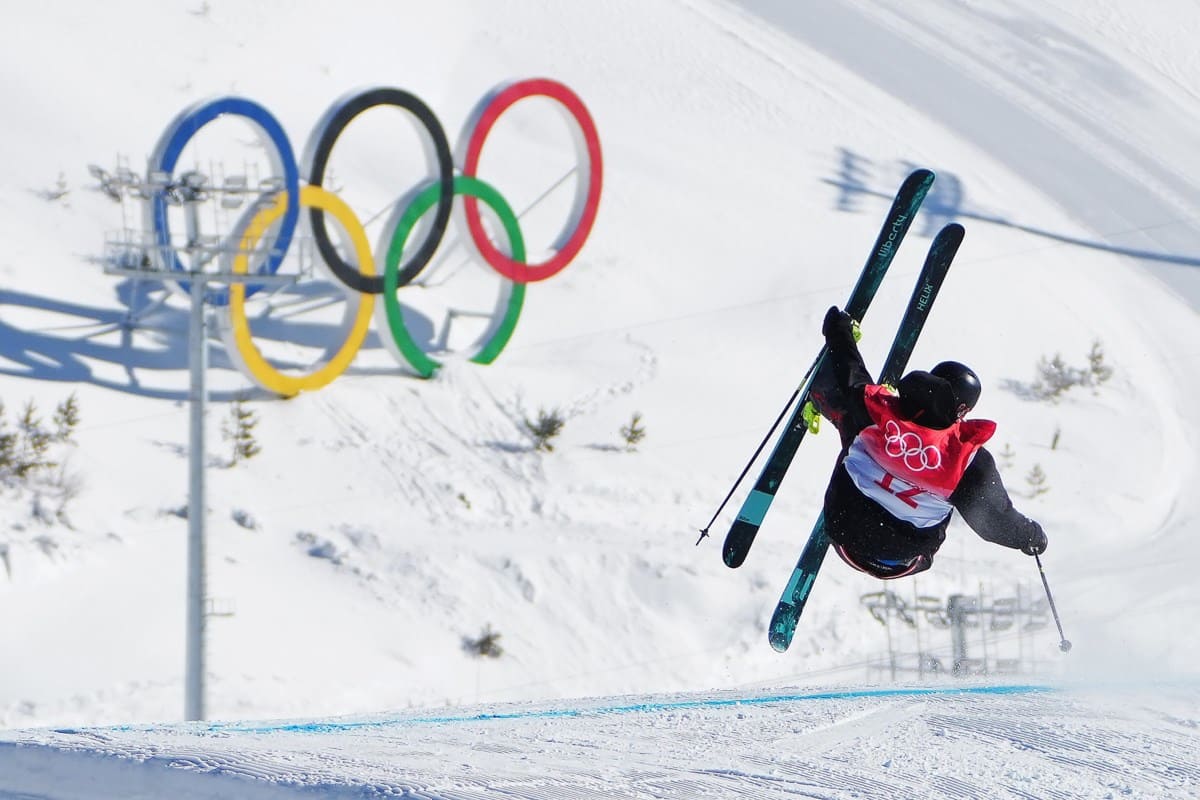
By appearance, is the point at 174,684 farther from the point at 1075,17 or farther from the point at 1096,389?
the point at 1075,17

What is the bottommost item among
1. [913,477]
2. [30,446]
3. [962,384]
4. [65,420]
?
[30,446]

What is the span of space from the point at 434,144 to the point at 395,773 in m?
14.6

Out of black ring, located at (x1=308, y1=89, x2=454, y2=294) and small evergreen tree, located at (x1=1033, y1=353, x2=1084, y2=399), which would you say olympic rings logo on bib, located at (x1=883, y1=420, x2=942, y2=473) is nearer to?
black ring, located at (x1=308, y1=89, x2=454, y2=294)

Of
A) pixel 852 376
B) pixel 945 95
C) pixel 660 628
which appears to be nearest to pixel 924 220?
pixel 945 95

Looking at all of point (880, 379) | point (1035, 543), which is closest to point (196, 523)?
point (880, 379)

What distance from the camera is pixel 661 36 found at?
89.7 ft

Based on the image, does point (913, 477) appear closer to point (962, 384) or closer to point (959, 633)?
point (962, 384)

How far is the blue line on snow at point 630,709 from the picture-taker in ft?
18.7

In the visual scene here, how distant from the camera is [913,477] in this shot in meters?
6.12

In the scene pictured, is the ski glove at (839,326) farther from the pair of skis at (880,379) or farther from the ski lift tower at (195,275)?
the ski lift tower at (195,275)

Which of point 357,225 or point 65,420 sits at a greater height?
point 357,225

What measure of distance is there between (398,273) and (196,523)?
5100 millimetres

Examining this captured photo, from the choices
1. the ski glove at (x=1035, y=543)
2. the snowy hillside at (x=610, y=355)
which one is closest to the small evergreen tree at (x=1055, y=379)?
the snowy hillside at (x=610, y=355)

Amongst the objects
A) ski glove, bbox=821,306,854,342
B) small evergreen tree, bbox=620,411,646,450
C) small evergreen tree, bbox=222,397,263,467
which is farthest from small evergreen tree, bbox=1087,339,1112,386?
ski glove, bbox=821,306,854,342
